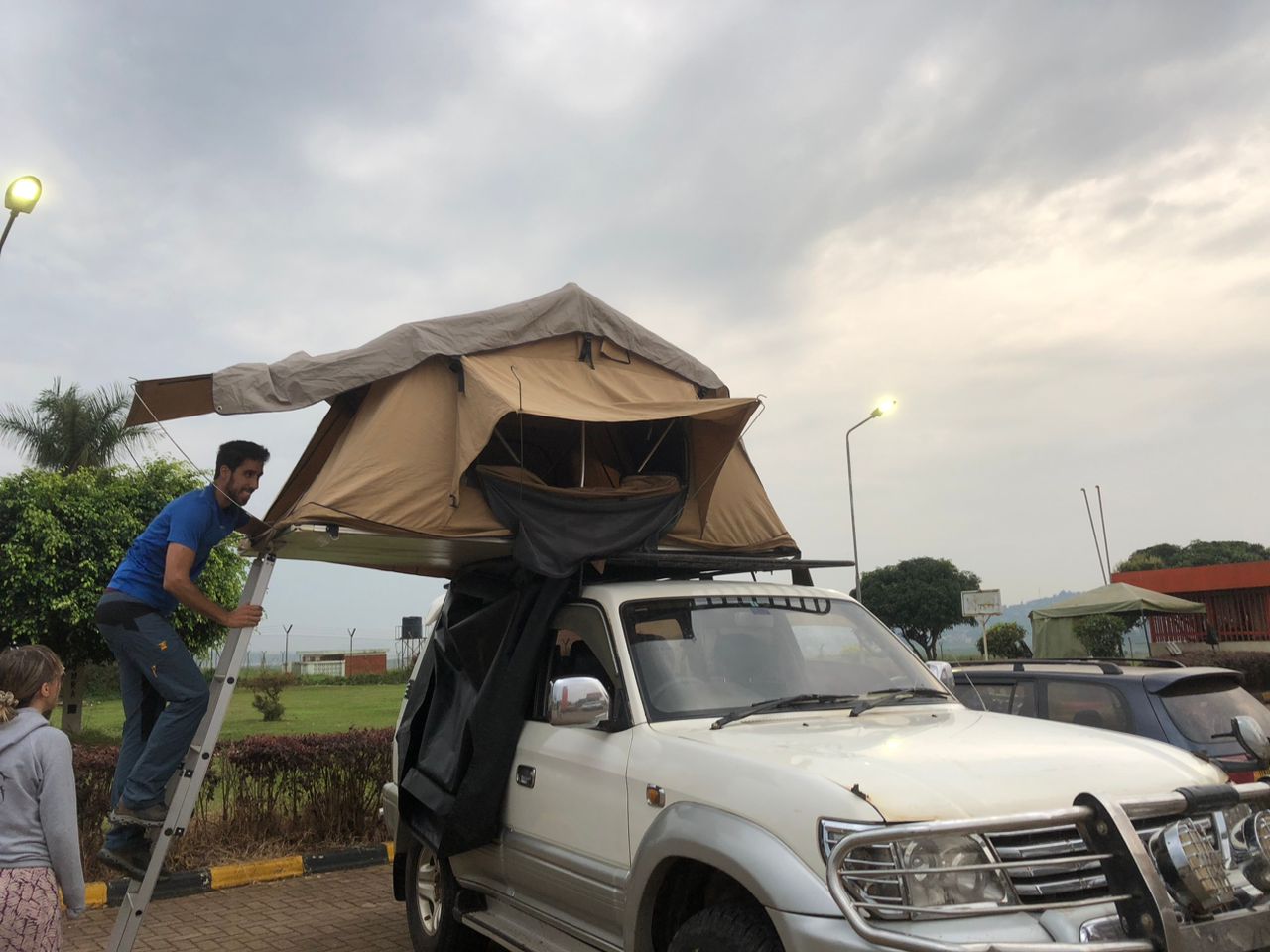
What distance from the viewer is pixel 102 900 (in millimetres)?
7281

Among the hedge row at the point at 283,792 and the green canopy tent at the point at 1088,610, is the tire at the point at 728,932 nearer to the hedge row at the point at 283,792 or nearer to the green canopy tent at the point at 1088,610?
the hedge row at the point at 283,792

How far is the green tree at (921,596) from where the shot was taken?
61.6 metres

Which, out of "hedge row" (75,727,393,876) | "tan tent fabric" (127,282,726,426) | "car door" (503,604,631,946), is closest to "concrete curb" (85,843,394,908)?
"hedge row" (75,727,393,876)

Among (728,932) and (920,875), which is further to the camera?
(728,932)

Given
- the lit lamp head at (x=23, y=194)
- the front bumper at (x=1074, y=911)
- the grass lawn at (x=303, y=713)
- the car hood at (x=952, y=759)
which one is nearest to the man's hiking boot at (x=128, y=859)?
the car hood at (x=952, y=759)

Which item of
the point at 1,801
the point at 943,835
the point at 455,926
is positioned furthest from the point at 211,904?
the point at 943,835

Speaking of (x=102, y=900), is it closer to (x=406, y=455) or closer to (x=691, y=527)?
(x=406, y=455)

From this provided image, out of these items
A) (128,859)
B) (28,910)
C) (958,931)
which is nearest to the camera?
(958,931)

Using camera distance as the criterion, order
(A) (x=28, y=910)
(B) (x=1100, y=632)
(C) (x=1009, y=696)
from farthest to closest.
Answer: (B) (x=1100, y=632) → (C) (x=1009, y=696) → (A) (x=28, y=910)

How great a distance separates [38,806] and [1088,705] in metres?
6.24

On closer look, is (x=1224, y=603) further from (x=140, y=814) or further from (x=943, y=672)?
(x=140, y=814)

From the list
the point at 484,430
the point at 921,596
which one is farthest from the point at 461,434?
the point at 921,596

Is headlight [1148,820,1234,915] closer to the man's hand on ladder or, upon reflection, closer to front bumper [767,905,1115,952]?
front bumper [767,905,1115,952]

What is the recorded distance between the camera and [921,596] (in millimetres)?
61812
